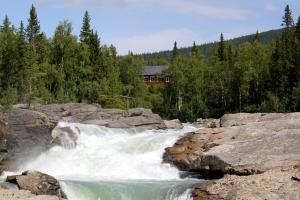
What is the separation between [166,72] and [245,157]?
71958 mm

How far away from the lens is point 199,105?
277 feet

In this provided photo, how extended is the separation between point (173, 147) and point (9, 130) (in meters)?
10.5

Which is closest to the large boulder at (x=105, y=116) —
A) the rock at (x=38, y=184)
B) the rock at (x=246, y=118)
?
the rock at (x=246, y=118)

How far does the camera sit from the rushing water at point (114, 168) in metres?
26.1

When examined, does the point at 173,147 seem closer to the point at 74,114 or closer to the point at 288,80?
the point at 74,114

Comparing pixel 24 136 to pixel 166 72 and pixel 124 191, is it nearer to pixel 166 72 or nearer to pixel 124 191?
pixel 124 191

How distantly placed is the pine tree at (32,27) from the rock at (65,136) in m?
49.1

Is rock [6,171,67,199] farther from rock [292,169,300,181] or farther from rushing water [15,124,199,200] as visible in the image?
rock [292,169,300,181]

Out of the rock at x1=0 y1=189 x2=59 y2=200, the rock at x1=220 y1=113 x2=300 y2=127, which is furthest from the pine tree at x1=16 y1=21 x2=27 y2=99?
the rock at x1=0 y1=189 x2=59 y2=200

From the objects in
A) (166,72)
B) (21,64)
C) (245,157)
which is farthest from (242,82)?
(245,157)

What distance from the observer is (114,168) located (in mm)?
33156

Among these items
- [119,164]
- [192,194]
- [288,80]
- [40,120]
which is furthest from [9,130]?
[288,80]

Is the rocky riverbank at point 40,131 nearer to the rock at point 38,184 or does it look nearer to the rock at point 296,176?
the rock at point 38,184

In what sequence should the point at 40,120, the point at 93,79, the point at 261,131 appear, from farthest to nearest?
the point at 93,79, the point at 40,120, the point at 261,131
